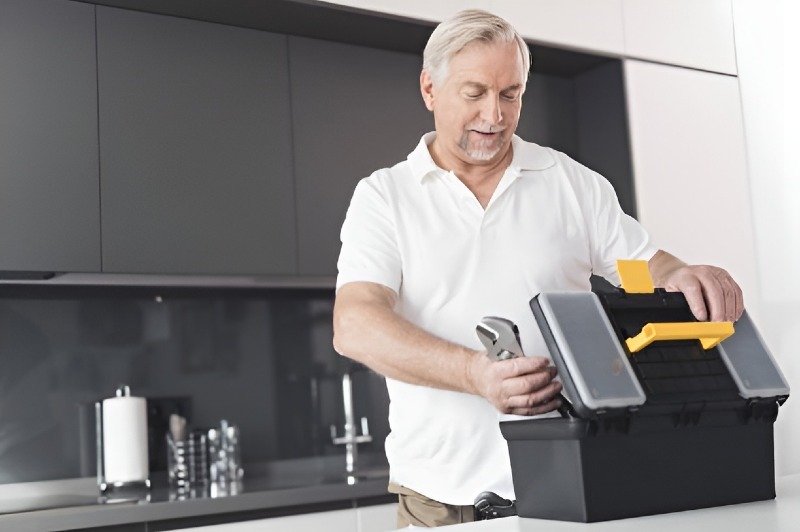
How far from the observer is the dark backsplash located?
115 inches

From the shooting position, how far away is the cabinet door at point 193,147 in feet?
9.15

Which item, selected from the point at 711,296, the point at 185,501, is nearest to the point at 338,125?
the point at 185,501

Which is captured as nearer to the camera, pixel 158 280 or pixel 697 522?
pixel 697 522

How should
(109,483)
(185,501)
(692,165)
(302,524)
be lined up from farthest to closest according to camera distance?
(692,165)
(109,483)
(302,524)
(185,501)

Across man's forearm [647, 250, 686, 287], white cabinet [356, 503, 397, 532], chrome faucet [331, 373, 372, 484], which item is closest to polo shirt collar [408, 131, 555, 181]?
man's forearm [647, 250, 686, 287]

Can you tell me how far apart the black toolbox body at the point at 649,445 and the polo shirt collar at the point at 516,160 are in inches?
24.7

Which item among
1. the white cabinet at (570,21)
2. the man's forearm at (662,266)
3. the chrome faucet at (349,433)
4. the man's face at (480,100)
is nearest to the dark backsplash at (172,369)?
the chrome faucet at (349,433)

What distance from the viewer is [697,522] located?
1094 mm

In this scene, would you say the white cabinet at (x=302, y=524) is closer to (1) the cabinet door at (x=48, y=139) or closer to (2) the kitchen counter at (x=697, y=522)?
(1) the cabinet door at (x=48, y=139)

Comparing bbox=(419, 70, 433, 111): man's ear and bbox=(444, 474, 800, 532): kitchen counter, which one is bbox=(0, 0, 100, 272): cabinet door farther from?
bbox=(444, 474, 800, 532): kitchen counter

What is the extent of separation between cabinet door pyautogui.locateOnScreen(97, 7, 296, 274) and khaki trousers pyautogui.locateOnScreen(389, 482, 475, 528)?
4.16 feet

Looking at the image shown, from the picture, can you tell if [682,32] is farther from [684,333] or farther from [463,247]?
[684,333]

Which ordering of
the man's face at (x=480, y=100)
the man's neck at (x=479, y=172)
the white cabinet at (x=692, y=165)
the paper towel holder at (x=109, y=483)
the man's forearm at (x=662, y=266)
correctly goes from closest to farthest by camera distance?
the man's forearm at (x=662, y=266) < the man's face at (x=480, y=100) < the man's neck at (x=479, y=172) < the paper towel holder at (x=109, y=483) < the white cabinet at (x=692, y=165)

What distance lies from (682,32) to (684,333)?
2.78 metres
